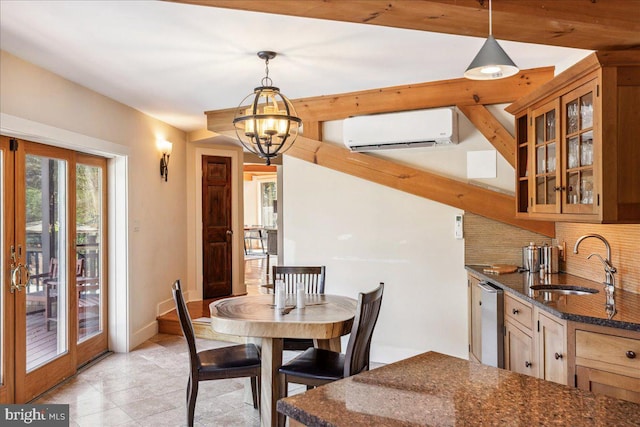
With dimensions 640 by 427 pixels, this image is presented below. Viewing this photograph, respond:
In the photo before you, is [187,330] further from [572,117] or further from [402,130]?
[572,117]

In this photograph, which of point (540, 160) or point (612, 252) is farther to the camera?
point (540, 160)

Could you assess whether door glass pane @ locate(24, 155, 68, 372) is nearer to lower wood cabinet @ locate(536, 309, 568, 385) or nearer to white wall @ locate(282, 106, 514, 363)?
white wall @ locate(282, 106, 514, 363)

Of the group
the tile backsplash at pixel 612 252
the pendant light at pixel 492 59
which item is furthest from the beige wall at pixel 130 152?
the tile backsplash at pixel 612 252

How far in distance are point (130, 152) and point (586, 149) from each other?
412 cm

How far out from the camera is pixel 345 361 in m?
2.72

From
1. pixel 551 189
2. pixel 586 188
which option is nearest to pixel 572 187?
pixel 586 188

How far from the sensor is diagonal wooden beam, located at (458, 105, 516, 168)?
3.96 metres

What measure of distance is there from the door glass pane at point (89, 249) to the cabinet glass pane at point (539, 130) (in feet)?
12.8

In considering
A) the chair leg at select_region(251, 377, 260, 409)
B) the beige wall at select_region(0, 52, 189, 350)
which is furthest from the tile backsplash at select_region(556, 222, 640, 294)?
the beige wall at select_region(0, 52, 189, 350)

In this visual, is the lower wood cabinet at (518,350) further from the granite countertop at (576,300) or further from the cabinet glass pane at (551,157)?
the cabinet glass pane at (551,157)

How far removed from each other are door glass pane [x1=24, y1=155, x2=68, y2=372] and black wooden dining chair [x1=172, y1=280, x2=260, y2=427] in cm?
147

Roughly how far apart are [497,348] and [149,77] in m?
3.40

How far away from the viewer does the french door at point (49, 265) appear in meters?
3.34

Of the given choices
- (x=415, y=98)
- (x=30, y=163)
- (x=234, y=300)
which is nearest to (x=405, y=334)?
(x=234, y=300)
